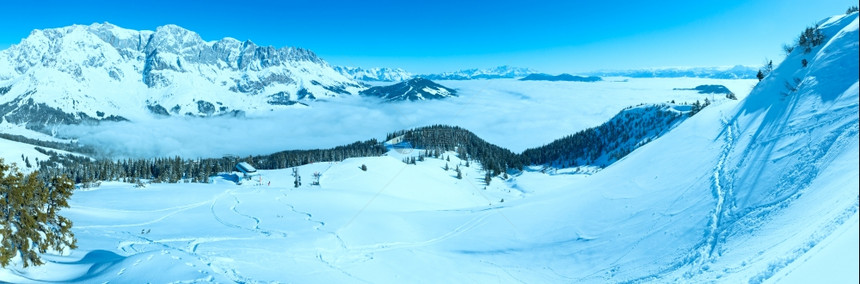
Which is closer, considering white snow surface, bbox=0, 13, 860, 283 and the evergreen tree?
white snow surface, bbox=0, 13, 860, 283

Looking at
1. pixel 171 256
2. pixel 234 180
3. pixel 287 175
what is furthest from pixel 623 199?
pixel 234 180

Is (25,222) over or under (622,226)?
over

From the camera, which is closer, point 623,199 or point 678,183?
point 678,183

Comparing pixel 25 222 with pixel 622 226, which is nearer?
pixel 25 222

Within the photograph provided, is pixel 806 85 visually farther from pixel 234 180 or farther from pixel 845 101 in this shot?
pixel 234 180
